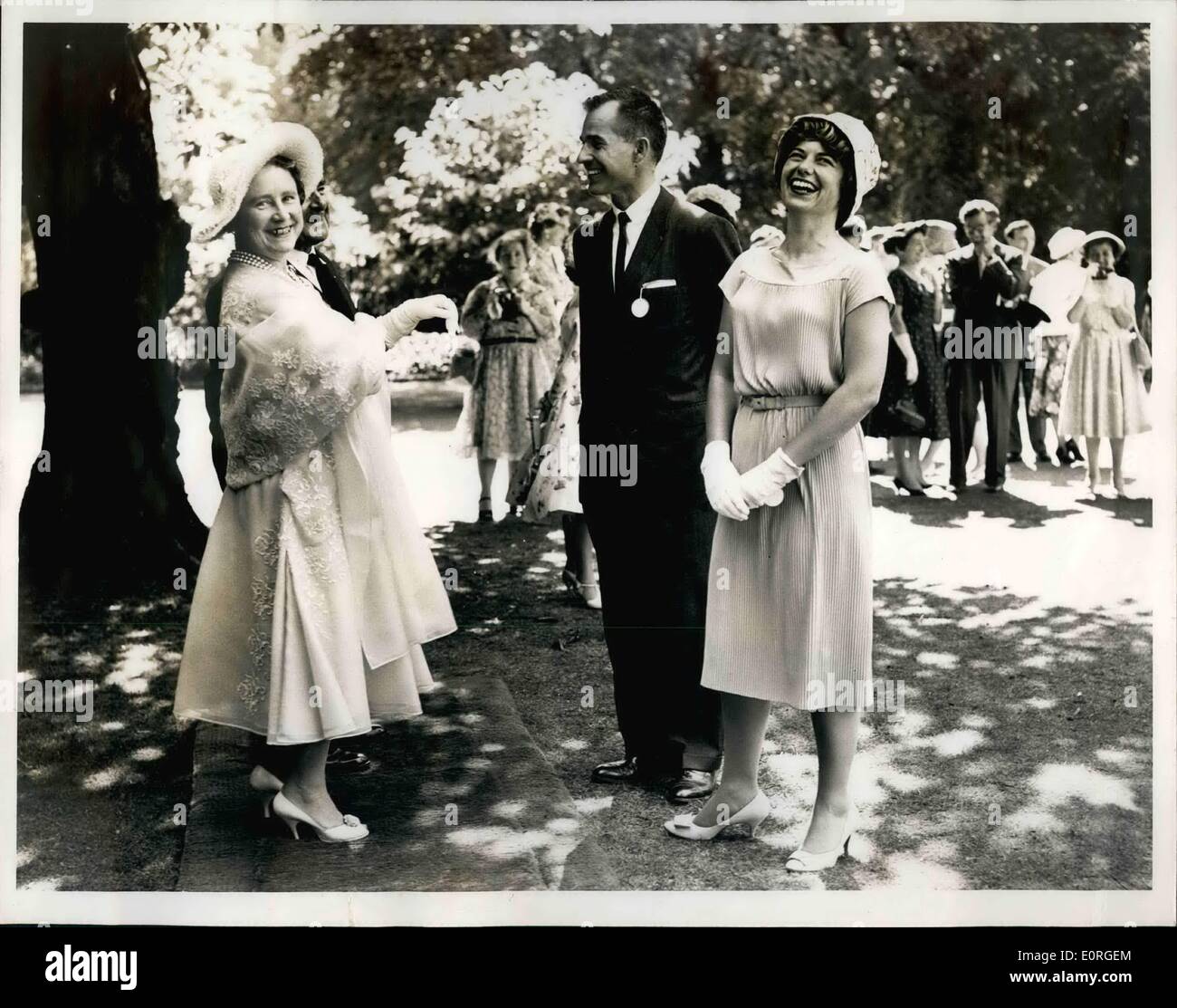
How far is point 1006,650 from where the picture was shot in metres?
6.08

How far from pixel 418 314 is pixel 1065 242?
254 cm

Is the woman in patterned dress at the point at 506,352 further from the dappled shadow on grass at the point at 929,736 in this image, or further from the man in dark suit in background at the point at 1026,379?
the man in dark suit in background at the point at 1026,379

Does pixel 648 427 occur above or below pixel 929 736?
above

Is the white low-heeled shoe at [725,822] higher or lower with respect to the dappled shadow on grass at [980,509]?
lower

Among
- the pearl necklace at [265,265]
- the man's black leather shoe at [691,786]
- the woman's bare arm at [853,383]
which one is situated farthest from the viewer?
the man's black leather shoe at [691,786]

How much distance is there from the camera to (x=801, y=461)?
541 centimetres

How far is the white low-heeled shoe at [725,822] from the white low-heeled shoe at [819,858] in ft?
0.57

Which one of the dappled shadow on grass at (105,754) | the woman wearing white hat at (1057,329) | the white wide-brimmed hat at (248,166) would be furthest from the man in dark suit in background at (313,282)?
the woman wearing white hat at (1057,329)

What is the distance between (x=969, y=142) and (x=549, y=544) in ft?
7.40

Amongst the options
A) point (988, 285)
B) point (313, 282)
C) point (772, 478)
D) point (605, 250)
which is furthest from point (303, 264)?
point (988, 285)

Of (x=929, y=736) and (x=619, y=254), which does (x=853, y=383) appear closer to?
(x=619, y=254)

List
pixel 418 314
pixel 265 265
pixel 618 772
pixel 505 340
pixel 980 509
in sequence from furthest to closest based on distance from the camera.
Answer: pixel 980 509 < pixel 505 340 < pixel 618 772 < pixel 418 314 < pixel 265 265

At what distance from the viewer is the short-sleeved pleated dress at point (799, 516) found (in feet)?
17.8

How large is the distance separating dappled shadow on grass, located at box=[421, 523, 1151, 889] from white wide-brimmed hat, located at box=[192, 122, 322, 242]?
4.70 ft
